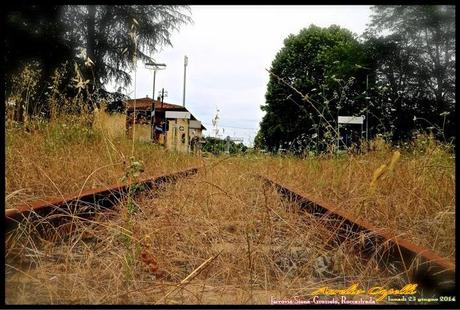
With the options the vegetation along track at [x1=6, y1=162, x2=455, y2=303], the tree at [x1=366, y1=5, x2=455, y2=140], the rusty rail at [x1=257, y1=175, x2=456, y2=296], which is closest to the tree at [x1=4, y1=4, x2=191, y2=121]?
the vegetation along track at [x1=6, y1=162, x2=455, y2=303]

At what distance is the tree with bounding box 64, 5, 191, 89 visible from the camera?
260cm

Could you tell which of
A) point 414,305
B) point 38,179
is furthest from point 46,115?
point 414,305

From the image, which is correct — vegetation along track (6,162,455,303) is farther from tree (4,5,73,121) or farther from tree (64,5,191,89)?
tree (4,5,73,121)

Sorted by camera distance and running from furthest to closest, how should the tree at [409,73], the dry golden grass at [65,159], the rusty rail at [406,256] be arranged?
the tree at [409,73], the dry golden grass at [65,159], the rusty rail at [406,256]

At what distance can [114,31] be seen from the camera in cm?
665

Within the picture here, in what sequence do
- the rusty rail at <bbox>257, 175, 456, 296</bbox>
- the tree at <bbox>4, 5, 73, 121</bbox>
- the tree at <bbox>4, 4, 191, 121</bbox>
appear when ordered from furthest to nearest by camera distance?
the tree at <bbox>4, 5, 73, 121</bbox> < the tree at <bbox>4, 4, 191, 121</bbox> < the rusty rail at <bbox>257, 175, 456, 296</bbox>

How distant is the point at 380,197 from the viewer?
94.7 inches

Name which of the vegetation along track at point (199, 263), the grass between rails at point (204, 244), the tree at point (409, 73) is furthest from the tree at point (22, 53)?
the tree at point (409, 73)

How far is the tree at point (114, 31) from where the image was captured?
2604mm

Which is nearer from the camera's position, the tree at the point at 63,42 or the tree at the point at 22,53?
the tree at the point at 63,42

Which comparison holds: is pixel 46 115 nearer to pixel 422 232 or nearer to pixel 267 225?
pixel 267 225

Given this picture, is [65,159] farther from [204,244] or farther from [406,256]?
[406,256]

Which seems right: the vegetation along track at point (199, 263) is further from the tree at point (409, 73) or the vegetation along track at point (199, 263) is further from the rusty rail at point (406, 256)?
the tree at point (409, 73)

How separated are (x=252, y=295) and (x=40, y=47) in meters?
5.76
